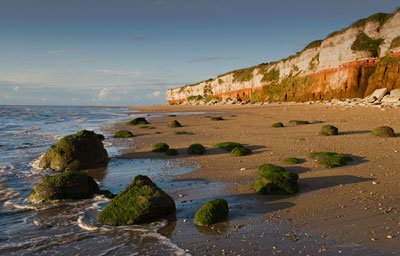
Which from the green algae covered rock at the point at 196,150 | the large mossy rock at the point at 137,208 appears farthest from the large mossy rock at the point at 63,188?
the green algae covered rock at the point at 196,150

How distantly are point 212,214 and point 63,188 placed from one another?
492 centimetres

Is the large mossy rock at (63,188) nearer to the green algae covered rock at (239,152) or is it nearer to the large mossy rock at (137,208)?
the large mossy rock at (137,208)

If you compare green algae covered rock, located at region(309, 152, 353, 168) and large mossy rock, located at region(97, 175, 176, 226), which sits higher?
green algae covered rock, located at region(309, 152, 353, 168)

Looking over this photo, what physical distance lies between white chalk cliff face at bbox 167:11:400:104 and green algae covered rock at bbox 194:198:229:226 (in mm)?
35142

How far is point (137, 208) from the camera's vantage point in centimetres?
691

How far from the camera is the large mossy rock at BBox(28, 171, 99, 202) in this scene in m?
8.56

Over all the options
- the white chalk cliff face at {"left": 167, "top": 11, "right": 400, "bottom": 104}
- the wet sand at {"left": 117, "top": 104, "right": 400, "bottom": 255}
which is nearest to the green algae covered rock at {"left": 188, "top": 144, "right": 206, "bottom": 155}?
the wet sand at {"left": 117, "top": 104, "right": 400, "bottom": 255}

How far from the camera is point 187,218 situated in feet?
22.6

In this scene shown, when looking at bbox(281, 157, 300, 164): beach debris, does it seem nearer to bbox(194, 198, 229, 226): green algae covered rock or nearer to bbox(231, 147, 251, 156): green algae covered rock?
bbox(231, 147, 251, 156): green algae covered rock

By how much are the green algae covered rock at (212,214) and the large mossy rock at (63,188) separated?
4.08m

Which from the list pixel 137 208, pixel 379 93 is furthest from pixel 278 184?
pixel 379 93

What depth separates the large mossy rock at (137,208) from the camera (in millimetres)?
6777

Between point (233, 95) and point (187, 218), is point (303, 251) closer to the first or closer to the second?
point (187, 218)

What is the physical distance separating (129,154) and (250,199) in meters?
8.86
